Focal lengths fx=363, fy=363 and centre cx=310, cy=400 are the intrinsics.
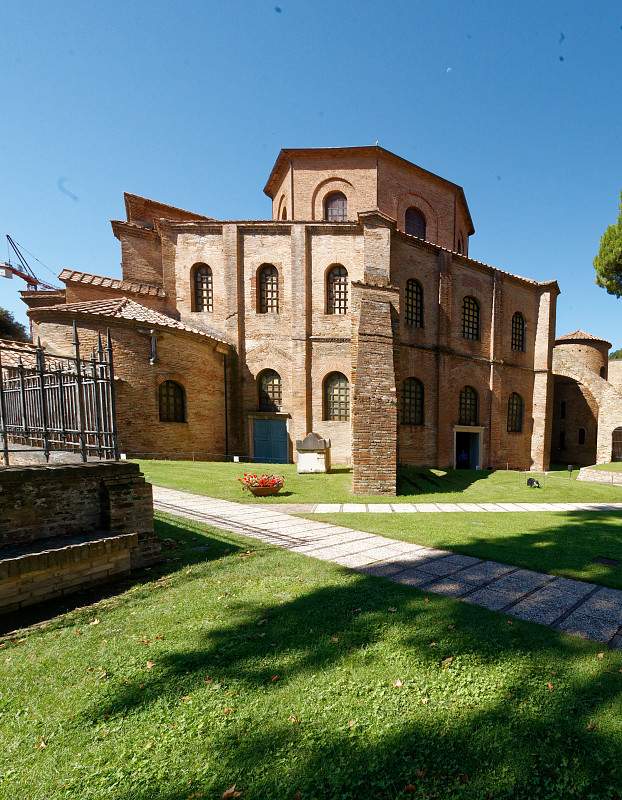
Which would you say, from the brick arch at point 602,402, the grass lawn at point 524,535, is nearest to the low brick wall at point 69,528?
the grass lawn at point 524,535

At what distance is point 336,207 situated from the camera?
20844mm

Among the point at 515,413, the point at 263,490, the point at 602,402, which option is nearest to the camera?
the point at 263,490

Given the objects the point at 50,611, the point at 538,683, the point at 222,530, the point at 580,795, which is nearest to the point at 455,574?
the point at 538,683

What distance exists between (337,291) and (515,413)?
44.4ft

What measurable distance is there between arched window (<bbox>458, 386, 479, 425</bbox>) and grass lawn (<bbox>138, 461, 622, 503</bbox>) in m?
5.58

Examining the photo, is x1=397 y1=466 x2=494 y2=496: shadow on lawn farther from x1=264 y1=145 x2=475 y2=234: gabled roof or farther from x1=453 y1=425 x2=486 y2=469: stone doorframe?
x1=264 y1=145 x2=475 y2=234: gabled roof

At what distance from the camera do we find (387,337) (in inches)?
474

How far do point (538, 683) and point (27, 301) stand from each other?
26.5 meters

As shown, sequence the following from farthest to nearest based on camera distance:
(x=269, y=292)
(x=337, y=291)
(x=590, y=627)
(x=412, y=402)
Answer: (x=269, y=292)
(x=412, y=402)
(x=337, y=291)
(x=590, y=627)

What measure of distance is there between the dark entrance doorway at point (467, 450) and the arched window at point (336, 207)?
46.4 ft

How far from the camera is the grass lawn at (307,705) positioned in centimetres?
194

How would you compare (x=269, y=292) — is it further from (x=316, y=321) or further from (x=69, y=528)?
(x=69, y=528)

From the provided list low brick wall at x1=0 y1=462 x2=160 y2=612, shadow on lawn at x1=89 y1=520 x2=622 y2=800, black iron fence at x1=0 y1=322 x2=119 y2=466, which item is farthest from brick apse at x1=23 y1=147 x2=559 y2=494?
shadow on lawn at x1=89 y1=520 x2=622 y2=800

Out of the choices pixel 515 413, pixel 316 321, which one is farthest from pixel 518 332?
pixel 316 321
